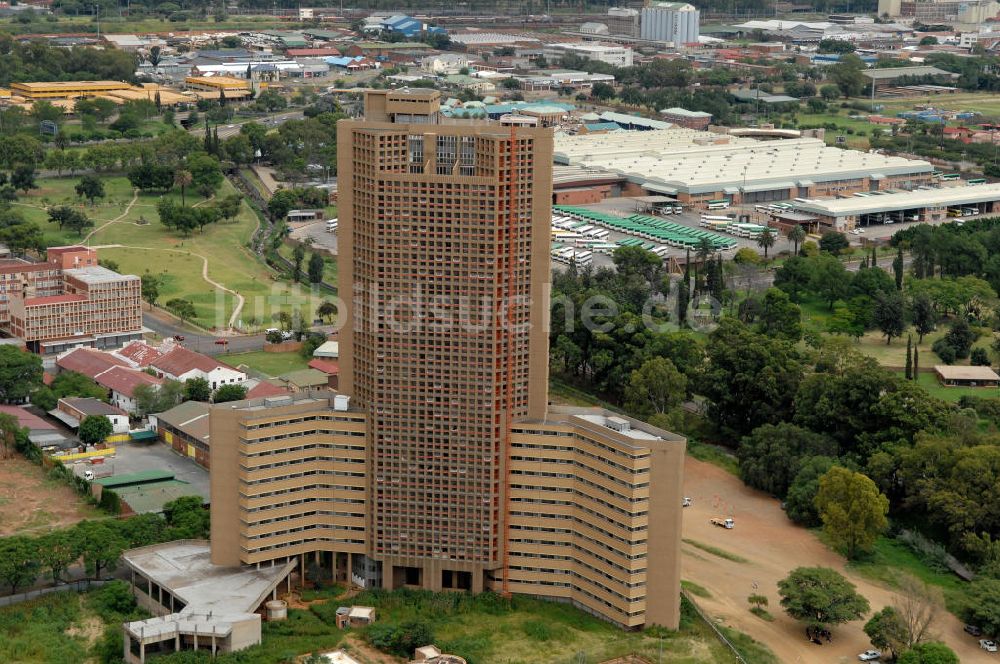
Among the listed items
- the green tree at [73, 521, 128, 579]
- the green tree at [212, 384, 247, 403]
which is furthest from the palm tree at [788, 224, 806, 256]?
the green tree at [73, 521, 128, 579]

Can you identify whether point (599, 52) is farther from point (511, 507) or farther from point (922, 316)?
point (511, 507)

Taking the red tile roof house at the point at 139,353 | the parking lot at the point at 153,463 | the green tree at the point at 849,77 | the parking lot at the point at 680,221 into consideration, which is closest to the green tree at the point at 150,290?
the red tile roof house at the point at 139,353

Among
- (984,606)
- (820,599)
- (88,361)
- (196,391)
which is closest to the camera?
(820,599)

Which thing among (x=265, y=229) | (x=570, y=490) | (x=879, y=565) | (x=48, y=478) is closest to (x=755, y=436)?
(x=879, y=565)

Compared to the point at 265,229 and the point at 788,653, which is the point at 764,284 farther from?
the point at 788,653

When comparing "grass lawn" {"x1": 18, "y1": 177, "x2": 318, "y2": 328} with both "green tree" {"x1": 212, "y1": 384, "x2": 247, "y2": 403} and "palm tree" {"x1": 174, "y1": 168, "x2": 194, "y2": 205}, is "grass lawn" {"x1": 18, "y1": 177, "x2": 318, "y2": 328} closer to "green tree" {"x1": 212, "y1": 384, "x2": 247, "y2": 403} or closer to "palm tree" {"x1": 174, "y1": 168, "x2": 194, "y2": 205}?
"palm tree" {"x1": 174, "y1": 168, "x2": 194, "y2": 205}

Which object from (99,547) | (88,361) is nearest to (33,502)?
(99,547)

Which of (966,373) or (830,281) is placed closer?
(966,373)
